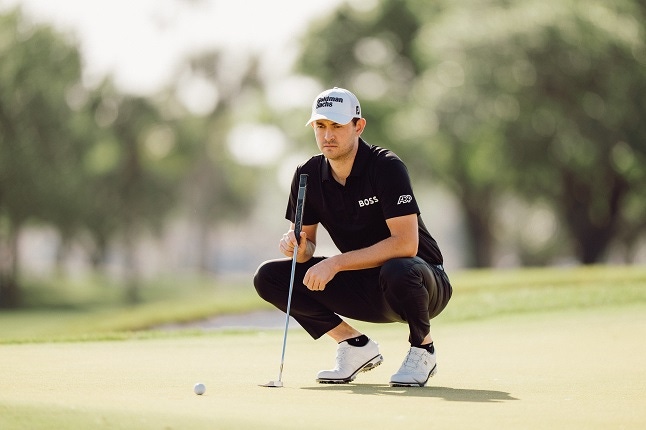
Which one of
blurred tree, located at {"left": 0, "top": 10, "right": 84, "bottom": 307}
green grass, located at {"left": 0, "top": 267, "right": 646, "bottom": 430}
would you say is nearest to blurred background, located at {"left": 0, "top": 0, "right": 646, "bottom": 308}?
blurred tree, located at {"left": 0, "top": 10, "right": 84, "bottom": 307}

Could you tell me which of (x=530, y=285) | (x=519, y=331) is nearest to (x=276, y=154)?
(x=530, y=285)

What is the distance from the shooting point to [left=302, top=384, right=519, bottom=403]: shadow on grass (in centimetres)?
610

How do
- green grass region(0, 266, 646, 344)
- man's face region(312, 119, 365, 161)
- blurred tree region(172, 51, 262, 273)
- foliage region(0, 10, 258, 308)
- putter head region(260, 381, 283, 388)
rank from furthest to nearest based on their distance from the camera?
1. blurred tree region(172, 51, 262, 273)
2. foliage region(0, 10, 258, 308)
3. green grass region(0, 266, 646, 344)
4. man's face region(312, 119, 365, 161)
5. putter head region(260, 381, 283, 388)

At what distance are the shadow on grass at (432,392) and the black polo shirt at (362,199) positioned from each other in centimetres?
95

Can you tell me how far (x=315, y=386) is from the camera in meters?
6.82

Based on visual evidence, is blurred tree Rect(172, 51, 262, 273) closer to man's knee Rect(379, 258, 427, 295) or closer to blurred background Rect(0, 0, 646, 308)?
blurred background Rect(0, 0, 646, 308)

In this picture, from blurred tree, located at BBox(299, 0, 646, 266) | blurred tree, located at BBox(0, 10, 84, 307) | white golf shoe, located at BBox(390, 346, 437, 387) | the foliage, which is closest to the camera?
white golf shoe, located at BBox(390, 346, 437, 387)

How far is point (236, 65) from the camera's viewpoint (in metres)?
64.5

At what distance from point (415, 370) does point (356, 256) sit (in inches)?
29.8

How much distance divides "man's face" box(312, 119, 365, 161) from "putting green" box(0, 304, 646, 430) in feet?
4.53

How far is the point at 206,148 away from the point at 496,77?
3095cm

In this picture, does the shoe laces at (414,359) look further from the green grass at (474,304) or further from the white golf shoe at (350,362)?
the green grass at (474,304)

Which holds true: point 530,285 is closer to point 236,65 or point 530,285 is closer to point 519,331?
point 519,331

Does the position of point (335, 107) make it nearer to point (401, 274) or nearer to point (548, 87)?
point (401, 274)
